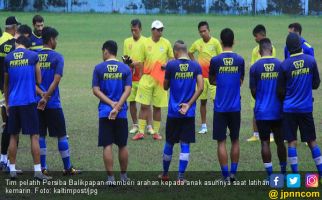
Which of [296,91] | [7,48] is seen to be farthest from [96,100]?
[296,91]

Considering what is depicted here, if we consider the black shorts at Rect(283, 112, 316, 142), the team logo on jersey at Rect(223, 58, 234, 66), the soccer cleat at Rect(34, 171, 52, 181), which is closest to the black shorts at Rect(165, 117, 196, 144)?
the team logo on jersey at Rect(223, 58, 234, 66)

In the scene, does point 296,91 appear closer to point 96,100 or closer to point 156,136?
point 156,136

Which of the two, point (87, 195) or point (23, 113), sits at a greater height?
point (23, 113)

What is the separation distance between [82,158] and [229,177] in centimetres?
327

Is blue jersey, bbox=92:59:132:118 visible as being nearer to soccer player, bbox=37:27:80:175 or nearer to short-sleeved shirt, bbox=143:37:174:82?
soccer player, bbox=37:27:80:175

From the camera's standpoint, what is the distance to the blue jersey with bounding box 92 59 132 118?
12.1 meters

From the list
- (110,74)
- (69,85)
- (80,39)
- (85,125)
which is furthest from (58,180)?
(80,39)

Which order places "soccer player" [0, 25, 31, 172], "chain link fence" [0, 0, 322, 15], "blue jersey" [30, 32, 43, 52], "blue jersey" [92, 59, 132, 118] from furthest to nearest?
1. "chain link fence" [0, 0, 322, 15]
2. "blue jersey" [30, 32, 43, 52]
3. "soccer player" [0, 25, 31, 172]
4. "blue jersey" [92, 59, 132, 118]

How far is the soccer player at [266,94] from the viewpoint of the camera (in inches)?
475

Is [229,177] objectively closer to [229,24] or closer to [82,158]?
[82,158]

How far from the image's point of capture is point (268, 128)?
12188mm

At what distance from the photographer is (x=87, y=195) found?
11516mm

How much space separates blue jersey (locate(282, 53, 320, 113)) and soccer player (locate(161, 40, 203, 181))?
141 centimetres

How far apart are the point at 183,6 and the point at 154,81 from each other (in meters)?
43.9
